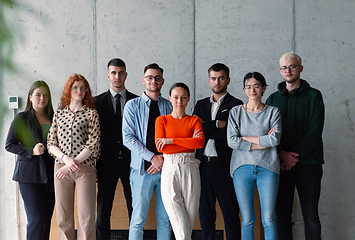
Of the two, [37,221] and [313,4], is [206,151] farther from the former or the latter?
[313,4]

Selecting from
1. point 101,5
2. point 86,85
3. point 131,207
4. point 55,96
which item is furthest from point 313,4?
point 55,96

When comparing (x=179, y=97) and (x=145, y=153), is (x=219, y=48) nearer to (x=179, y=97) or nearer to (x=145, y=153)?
(x=179, y=97)

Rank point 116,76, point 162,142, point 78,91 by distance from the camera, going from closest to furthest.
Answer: point 162,142, point 78,91, point 116,76

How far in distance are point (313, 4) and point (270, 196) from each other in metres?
2.77

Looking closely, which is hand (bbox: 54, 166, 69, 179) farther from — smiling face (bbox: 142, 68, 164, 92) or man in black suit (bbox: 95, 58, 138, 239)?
smiling face (bbox: 142, 68, 164, 92)

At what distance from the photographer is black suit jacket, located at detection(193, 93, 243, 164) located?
2.87 m

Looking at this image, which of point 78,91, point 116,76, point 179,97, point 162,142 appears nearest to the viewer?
point 162,142

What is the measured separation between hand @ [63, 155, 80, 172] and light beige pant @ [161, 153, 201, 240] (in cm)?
81

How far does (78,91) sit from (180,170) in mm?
1259

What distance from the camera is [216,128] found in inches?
113

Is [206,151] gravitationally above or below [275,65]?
below

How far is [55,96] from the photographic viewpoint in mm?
4215

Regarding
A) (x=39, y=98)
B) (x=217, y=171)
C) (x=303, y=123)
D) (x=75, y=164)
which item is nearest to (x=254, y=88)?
(x=303, y=123)

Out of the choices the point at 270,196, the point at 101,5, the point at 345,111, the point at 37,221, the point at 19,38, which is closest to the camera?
the point at 19,38
